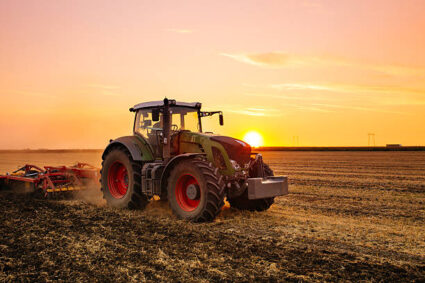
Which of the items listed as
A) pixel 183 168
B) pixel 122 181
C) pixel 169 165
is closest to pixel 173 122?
pixel 169 165

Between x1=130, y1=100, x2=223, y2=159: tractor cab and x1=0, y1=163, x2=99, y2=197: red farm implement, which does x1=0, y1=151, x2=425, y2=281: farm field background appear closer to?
x1=0, y1=163, x2=99, y2=197: red farm implement

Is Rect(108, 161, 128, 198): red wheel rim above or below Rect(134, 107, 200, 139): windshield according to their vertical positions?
below

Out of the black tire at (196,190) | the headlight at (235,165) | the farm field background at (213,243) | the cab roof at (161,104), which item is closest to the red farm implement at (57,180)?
the farm field background at (213,243)

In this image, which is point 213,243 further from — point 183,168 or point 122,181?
point 122,181

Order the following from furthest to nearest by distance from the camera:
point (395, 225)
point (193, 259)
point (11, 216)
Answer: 1. point (11, 216)
2. point (395, 225)
3. point (193, 259)

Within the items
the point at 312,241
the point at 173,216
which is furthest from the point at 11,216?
the point at 312,241

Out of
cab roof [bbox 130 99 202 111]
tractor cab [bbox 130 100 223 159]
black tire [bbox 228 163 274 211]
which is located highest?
cab roof [bbox 130 99 202 111]

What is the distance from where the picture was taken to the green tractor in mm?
7641

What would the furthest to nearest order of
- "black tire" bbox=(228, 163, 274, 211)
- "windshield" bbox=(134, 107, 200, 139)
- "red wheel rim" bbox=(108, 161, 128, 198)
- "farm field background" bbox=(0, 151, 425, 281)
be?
"red wheel rim" bbox=(108, 161, 128, 198)
"windshield" bbox=(134, 107, 200, 139)
"black tire" bbox=(228, 163, 274, 211)
"farm field background" bbox=(0, 151, 425, 281)

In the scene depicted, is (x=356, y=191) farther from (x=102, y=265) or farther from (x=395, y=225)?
(x=102, y=265)

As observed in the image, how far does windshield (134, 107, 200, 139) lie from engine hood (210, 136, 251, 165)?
1120 millimetres

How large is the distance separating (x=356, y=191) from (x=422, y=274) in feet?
27.4

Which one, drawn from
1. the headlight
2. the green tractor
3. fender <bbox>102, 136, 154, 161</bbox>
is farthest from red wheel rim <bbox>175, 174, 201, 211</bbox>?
fender <bbox>102, 136, 154, 161</bbox>

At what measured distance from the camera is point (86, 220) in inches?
311
